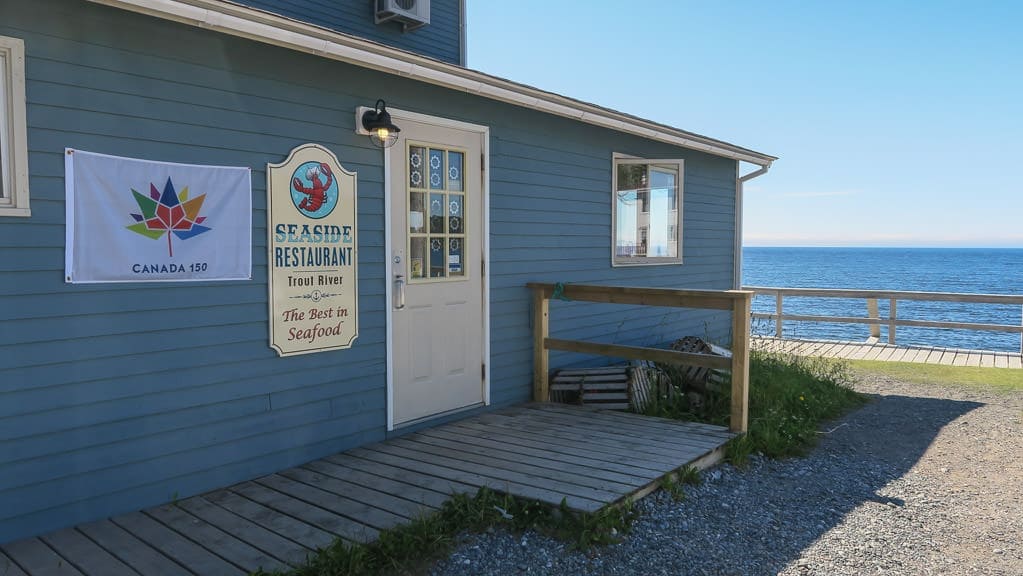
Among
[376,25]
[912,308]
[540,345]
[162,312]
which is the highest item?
[376,25]

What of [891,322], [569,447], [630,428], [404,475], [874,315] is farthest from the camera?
[874,315]

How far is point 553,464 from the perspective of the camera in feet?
12.4

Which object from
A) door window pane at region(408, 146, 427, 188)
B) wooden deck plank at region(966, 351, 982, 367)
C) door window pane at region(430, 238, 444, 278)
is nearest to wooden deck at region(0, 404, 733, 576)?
door window pane at region(430, 238, 444, 278)

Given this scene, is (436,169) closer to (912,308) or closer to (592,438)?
(592,438)

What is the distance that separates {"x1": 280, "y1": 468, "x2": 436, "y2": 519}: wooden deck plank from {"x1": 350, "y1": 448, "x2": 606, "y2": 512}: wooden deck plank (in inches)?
13.9

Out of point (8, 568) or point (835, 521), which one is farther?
point (835, 521)

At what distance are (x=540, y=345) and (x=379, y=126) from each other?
88.6 inches

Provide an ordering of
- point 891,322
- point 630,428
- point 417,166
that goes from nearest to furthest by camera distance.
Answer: point 417,166 → point 630,428 → point 891,322

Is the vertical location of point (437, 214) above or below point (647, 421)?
above

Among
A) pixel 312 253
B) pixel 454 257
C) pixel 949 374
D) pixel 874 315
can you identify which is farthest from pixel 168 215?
pixel 874 315

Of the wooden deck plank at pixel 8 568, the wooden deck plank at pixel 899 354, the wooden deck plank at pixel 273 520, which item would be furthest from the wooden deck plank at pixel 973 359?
the wooden deck plank at pixel 8 568

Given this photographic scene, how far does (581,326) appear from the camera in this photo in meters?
6.00

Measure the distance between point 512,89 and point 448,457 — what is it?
2.61 meters

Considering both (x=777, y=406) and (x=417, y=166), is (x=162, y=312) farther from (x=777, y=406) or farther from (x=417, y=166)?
(x=777, y=406)
